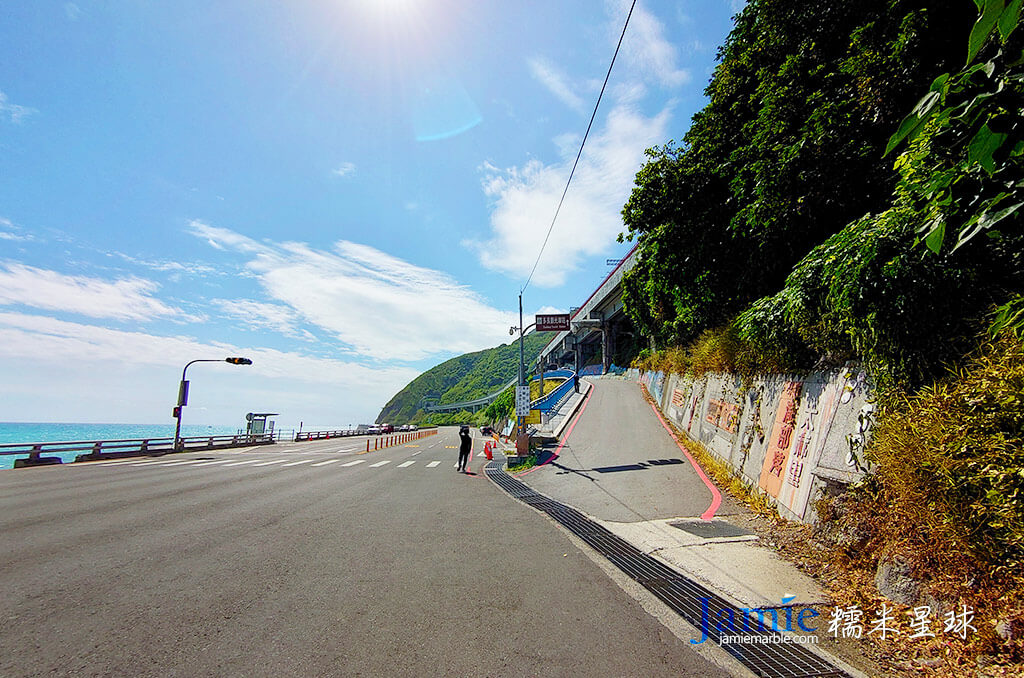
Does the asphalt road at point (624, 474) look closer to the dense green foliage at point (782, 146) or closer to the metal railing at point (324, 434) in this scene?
the dense green foliage at point (782, 146)

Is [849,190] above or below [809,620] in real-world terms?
above

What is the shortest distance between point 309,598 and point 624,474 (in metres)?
9.40

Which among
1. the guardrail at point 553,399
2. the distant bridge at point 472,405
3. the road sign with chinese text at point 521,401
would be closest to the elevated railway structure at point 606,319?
the guardrail at point 553,399

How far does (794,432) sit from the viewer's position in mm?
8094

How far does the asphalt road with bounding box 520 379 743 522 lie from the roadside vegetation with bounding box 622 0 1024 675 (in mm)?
3286

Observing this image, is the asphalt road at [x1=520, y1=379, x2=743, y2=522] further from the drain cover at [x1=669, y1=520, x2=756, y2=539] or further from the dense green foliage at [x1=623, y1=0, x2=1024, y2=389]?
the dense green foliage at [x1=623, y1=0, x2=1024, y2=389]

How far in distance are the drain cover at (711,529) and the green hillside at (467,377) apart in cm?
13935

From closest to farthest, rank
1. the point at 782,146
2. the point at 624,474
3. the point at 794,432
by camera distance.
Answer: the point at 794,432, the point at 782,146, the point at 624,474

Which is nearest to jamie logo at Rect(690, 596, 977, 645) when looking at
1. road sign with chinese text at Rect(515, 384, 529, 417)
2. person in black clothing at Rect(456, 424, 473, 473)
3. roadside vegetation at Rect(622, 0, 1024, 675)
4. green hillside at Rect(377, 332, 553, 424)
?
roadside vegetation at Rect(622, 0, 1024, 675)

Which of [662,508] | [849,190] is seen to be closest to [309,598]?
[662,508]

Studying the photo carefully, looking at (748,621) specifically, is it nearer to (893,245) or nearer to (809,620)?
(809,620)

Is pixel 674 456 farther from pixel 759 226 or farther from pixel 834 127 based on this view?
pixel 834 127

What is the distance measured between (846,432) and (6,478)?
23078 mm

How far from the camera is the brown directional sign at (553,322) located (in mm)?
22656
